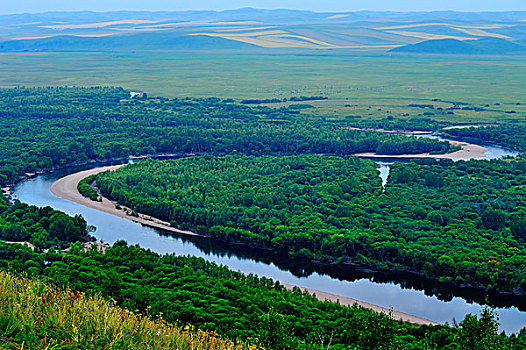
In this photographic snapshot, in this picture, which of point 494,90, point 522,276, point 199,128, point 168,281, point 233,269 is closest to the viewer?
point 168,281

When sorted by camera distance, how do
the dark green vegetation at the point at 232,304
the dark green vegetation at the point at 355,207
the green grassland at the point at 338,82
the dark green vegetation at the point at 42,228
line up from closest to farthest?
the dark green vegetation at the point at 232,304
the dark green vegetation at the point at 355,207
the dark green vegetation at the point at 42,228
the green grassland at the point at 338,82

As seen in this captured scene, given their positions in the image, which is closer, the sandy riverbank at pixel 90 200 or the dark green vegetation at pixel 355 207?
the dark green vegetation at pixel 355 207

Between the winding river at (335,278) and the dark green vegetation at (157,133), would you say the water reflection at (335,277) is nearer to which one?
the winding river at (335,278)

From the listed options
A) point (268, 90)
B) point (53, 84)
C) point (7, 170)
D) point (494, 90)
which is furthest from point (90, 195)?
point (494, 90)

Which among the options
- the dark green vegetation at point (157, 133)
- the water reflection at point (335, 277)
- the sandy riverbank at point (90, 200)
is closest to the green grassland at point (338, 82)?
the dark green vegetation at point (157, 133)

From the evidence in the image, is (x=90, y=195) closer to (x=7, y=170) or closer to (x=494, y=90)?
(x=7, y=170)

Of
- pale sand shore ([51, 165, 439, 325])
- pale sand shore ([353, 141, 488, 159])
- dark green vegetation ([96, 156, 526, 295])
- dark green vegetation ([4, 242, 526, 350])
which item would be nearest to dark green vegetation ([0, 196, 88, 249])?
dark green vegetation ([4, 242, 526, 350])
